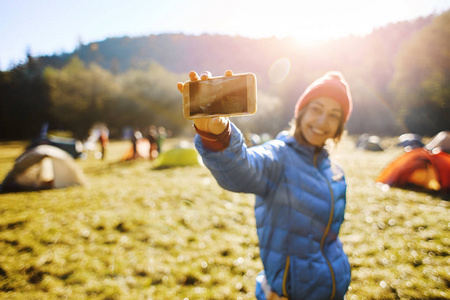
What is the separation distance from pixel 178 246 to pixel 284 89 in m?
52.0

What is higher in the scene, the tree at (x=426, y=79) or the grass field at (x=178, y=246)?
the tree at (x=426, y=79)

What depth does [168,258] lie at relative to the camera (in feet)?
11.8

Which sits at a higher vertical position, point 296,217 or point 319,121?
point 319,121

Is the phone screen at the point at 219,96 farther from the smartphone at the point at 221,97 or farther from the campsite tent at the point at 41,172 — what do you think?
the campsite tent at the point at 41,172

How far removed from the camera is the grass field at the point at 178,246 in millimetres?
2945

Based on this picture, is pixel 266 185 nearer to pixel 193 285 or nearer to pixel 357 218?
pixel 193 285

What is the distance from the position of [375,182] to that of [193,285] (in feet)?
23.3

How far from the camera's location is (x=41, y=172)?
286 inches

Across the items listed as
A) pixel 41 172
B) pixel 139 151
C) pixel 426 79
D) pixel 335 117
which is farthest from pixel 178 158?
pixel 426 79

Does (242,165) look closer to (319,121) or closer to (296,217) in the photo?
(296,217)

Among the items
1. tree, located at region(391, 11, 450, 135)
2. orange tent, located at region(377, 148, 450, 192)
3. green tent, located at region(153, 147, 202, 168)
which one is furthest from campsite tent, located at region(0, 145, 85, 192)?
tree, located at region(391, 11, 450, 135)

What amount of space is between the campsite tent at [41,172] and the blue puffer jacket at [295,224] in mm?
7805

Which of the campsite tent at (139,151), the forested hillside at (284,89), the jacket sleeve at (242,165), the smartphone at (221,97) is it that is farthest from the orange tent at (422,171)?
the forested hillside at (284,89)

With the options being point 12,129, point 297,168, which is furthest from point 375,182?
point 12,129
